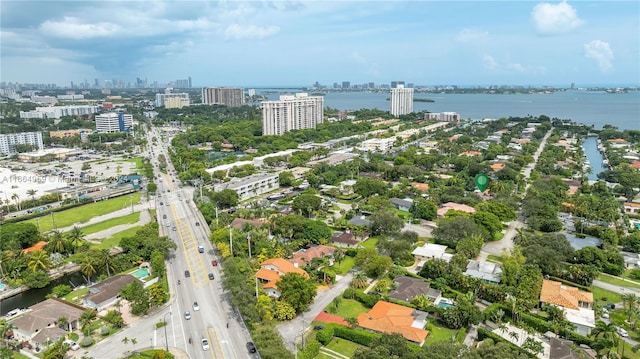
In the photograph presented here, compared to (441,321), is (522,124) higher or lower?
higher

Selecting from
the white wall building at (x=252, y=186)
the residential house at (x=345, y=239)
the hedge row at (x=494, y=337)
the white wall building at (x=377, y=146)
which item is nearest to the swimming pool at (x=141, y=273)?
the residential house at (x=345, y=239)

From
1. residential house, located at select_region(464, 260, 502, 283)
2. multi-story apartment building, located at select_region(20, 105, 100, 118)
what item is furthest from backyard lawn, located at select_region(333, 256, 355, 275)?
multi-story apartment building, located at select_region(20, 105, 100, 118)

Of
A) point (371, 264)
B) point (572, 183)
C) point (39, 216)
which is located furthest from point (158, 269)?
point (572, 183)

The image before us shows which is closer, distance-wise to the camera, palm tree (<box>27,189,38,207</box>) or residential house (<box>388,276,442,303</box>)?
residential house (<box>388,276,442,303</box>)

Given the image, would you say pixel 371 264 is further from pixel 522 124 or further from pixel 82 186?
pixel 522 124

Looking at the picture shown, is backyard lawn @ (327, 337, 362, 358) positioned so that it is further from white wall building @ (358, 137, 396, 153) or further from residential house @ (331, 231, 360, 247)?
white wall building @ (358, 137, 396, 153)

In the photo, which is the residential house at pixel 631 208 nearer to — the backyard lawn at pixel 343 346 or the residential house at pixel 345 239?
the residential house at pixel 345 239
